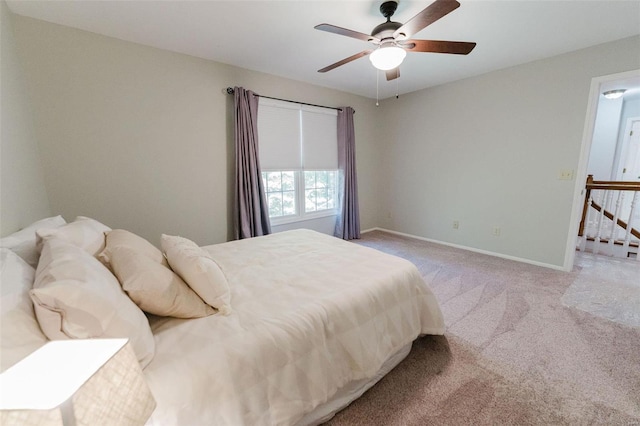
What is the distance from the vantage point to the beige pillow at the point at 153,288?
3.46ft

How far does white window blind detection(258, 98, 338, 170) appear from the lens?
3.41 m

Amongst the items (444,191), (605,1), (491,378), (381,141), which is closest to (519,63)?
(605,1)

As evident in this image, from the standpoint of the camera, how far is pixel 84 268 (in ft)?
2.90

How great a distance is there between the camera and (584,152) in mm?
2809

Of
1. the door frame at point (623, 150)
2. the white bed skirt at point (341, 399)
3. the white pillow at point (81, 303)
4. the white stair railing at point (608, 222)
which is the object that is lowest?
the white bed skirt at point (341, 399)

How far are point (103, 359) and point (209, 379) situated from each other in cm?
48

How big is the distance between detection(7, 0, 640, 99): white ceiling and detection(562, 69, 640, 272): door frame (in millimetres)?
369

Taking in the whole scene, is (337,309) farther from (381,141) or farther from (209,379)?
(381,141)

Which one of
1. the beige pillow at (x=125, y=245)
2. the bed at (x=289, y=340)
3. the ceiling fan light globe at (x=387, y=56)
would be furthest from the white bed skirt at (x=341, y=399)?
the ceiling fan light globe at (x=387, y=56)

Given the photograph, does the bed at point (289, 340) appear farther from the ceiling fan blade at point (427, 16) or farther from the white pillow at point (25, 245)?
the ceiling fan blade at point (427, 16)

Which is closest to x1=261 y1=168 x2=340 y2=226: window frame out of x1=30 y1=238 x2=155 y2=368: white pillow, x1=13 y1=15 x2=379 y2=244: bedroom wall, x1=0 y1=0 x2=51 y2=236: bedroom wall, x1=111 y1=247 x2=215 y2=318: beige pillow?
x1=13 y1=15 x2=379 y2=244: bedroom wall

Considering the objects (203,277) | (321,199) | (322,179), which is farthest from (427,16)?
(321,199)

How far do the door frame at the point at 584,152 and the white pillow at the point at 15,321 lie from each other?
4.28 meters

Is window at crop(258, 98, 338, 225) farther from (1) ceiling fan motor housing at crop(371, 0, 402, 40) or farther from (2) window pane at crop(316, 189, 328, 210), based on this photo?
(1) ceiling fan motor housing at crop(371, 0, 402, 40)
